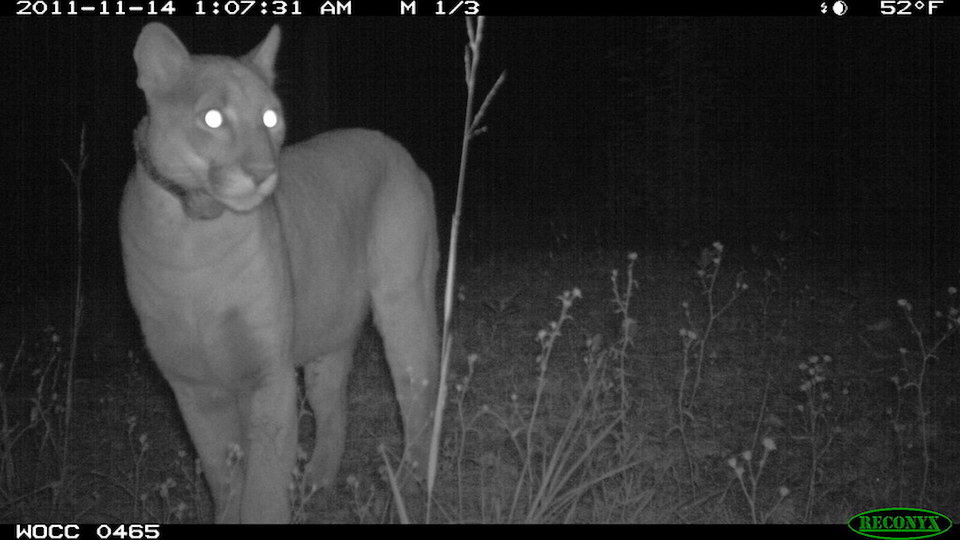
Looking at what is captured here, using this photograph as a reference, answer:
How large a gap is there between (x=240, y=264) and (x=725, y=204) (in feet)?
39.7

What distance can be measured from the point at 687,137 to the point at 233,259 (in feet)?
36.1

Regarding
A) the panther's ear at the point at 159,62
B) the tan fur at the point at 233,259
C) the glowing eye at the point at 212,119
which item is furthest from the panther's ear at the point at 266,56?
the glowing eye at the point at 212,119

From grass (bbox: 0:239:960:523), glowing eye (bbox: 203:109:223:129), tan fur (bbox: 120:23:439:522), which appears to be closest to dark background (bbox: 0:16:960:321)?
grass (bbox: 0:239:960:523)

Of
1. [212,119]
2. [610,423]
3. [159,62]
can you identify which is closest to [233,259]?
[212,119]

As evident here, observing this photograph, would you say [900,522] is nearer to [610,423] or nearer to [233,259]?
[610,423]

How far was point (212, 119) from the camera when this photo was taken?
10.00 ft

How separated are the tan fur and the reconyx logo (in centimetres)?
142

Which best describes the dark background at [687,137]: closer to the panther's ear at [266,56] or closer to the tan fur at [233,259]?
the tan fur at [233,259]

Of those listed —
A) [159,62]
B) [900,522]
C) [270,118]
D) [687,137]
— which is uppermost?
[159,62]

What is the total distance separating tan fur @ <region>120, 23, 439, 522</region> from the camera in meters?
3.06

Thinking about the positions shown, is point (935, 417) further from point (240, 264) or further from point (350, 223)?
point (240, 264)

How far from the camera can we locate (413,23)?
28.3 m

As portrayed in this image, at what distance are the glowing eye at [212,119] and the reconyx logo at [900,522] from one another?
2295 millimetres

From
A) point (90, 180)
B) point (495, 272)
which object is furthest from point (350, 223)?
point (90, 180)
